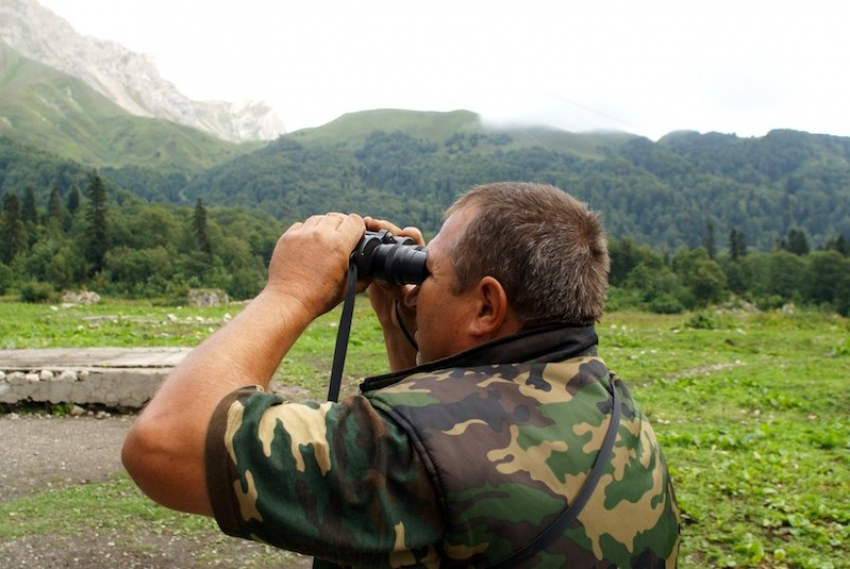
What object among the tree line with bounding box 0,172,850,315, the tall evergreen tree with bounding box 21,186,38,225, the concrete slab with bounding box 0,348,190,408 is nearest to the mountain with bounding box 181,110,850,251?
the tree line with bounding box 0,172,850,315

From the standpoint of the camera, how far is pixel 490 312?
1625 millimetres

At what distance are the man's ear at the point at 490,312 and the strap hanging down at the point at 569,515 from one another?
306 mm

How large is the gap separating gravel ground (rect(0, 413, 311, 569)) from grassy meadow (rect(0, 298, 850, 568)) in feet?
0.50

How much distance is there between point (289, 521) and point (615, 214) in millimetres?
139114

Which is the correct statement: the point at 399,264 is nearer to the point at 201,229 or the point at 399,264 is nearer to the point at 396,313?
the point at 396,313

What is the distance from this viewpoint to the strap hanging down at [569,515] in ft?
4.50

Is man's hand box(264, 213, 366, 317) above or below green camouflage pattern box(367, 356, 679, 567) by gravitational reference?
above

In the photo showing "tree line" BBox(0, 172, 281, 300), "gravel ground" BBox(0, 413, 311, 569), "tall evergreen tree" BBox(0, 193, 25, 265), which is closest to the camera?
"gravel ground" BBox(0, 413, 311, 569)

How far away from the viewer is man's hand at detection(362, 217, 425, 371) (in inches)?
80.0

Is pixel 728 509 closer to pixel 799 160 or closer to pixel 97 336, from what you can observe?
pixel 97 336

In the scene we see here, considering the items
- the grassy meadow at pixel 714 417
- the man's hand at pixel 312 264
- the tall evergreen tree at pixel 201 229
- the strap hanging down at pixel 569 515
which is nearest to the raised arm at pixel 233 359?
the man's hand at pixel 312 264

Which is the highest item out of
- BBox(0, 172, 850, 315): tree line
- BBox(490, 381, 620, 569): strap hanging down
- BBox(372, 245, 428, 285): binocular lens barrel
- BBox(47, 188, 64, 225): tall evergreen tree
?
BBox(372, 245, 428, 285): binocular lens barrel

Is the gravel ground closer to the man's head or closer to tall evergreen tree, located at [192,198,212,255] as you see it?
the man's head

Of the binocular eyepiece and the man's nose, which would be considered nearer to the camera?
the binocular eyepiece
